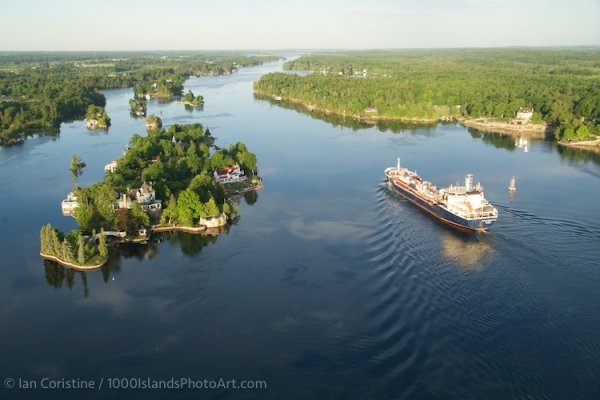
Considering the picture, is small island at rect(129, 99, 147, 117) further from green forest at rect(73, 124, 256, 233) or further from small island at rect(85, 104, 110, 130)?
green forest at rect(73, 124, 256, 233)

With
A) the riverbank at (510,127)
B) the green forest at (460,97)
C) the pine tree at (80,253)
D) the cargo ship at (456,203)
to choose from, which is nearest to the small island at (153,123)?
the green forest at (460,97)

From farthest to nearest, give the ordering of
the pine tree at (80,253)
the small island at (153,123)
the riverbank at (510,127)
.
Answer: the small island at (153,123), the riverbank at (510,127), the pine tree at (80,253)

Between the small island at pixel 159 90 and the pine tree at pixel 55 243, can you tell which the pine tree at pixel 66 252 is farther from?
the small island at pixel 159 90

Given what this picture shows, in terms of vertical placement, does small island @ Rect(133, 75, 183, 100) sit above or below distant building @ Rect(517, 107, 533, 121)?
above

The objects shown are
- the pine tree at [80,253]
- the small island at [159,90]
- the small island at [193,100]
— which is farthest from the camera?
the small island at [159,90]

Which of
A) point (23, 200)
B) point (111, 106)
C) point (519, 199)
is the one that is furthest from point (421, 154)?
point (111, 106)

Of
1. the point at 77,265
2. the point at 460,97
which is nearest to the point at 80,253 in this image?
the point at 77,265

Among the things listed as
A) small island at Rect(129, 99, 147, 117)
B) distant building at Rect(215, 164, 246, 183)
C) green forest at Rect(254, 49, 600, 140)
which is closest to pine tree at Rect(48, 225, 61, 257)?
distant building at Rect(215, 164, 246, 183)

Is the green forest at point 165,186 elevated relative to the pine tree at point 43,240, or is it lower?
elevated
